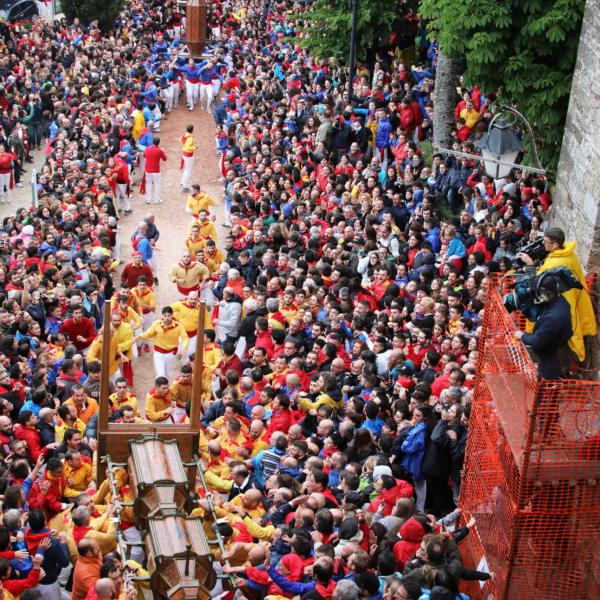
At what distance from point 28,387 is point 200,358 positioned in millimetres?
4589

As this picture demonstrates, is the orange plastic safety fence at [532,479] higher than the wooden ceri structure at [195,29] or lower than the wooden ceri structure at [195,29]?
lower

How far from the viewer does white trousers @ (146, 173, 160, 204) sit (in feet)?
77.9

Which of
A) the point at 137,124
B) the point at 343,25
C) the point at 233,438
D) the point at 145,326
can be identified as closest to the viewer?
the point at 233,438

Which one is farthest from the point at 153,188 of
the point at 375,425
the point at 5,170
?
the point at 375,425

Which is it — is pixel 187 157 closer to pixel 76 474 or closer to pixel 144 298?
pixel 144 298

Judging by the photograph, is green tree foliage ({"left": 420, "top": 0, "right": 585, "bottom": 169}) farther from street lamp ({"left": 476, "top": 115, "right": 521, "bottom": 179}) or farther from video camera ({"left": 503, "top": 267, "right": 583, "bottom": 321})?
video camera ({"left": 503, "top": 267, "right": 583, "bottom": 321})

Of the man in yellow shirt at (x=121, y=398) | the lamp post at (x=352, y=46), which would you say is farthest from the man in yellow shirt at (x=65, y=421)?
the lamp post at (x=352, y=46)

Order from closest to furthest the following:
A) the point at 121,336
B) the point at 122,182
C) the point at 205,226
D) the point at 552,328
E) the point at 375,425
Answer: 1. the point at 552,328
2. the point at 375,425
3. the point at 121,336
4. the point at 205,226
5. the point at 122,182

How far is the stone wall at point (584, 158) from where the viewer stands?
1127cm

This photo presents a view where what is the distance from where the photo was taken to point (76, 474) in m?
12.3

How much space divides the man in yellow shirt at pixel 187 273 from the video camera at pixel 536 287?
796cm

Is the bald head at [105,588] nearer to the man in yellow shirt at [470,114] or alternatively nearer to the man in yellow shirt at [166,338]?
the man in yellow shirt at [166,338]

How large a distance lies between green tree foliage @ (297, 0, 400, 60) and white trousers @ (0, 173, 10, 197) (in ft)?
22.9

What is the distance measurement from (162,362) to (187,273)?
6.60 feet
